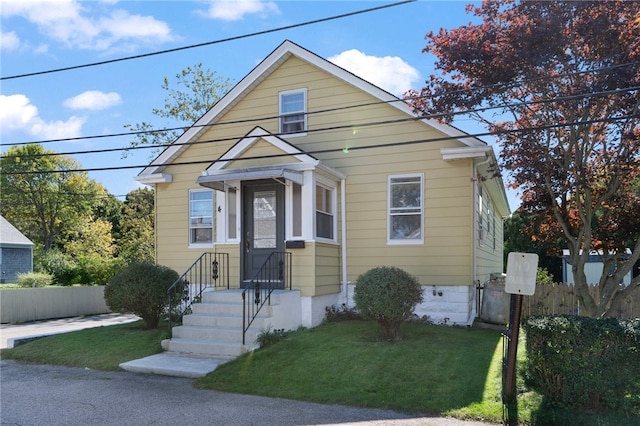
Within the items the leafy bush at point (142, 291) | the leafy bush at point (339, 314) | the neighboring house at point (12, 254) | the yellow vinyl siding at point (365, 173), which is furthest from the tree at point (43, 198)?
the leafy bush at point (339, 314)

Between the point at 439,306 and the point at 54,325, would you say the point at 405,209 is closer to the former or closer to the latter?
the point at 439,306

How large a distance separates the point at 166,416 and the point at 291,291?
16.1ft

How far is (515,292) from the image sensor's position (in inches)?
239

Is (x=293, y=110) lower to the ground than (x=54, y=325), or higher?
higher

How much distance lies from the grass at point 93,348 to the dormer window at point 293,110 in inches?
231

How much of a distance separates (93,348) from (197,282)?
12.9 feet

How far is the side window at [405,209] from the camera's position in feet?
39.3

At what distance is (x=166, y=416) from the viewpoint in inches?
244

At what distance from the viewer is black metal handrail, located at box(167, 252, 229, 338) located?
11.2 metres

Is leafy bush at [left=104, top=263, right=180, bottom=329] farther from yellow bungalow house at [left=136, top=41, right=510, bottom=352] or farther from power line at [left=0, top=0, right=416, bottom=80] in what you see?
power line at [left=0, top=0, right=416, bottom=80]

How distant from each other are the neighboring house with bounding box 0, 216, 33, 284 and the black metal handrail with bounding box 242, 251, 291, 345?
20494mm

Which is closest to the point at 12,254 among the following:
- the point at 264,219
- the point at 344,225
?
the point at 264,219

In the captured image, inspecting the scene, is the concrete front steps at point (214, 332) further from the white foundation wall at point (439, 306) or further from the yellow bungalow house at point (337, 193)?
the white foundation wall at point (439, 306)

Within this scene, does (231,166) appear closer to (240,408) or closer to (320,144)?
(320,144)
